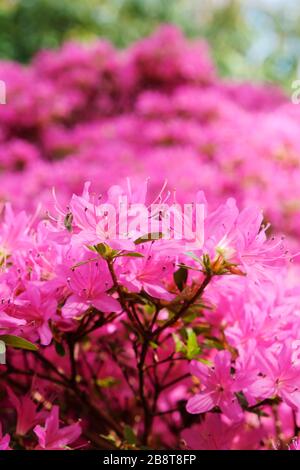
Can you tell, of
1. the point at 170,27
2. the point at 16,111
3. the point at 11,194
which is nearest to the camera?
the point at 11,194

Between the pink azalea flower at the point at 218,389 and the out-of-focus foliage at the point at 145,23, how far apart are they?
18.7 feet

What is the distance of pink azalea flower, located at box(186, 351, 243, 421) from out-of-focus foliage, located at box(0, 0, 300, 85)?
568 centimetres

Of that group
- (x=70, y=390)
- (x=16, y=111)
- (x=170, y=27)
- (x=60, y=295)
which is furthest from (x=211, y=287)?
(x=170, y=27)

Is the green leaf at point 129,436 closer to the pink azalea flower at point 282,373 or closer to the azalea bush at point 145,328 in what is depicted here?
the azalea bush at point 145,328

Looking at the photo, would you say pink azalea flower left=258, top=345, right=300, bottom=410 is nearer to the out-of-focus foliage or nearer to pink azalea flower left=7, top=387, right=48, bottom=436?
pink azalea flower left=7, top=387, right=48, bottom=436

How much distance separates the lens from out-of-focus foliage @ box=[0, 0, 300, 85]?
6.54 metres

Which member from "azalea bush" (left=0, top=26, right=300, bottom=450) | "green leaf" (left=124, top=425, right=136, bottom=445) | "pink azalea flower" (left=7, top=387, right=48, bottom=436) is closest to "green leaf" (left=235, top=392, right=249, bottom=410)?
"azalea bush" (left=0, top=26, right=300, bottom=450)

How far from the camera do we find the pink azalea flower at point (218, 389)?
0.83m

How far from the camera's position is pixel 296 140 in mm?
2475

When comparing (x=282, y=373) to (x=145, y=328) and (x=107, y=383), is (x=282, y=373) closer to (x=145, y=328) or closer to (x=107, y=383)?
(x=145, y=328)

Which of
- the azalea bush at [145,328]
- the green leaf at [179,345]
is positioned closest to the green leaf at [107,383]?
the azalea bush at [145,328]
